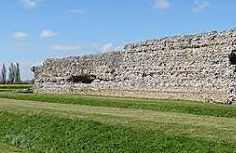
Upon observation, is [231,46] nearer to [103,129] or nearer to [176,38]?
[176,38]

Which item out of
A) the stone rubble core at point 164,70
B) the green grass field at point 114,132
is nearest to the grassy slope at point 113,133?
the green grass field at point 114,132

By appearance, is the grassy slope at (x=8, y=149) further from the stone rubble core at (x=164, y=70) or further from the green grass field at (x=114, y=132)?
the stone rubble core at (x=164, y=70)

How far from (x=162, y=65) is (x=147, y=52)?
1.69 m

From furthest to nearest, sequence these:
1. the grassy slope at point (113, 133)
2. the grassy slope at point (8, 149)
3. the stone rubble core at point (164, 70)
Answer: the stone rubble core at point (164, 70), the grassy slope at point (8, 149), the grassy slope at point (113, 133)

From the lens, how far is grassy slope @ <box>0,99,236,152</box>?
1130cm

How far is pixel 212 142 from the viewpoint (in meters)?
10.8

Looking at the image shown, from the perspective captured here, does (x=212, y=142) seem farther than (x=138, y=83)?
No

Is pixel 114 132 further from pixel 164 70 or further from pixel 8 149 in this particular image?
pixel 164 70

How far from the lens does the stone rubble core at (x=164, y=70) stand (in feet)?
79.2

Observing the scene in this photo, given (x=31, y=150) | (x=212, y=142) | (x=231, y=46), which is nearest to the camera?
(x=212, y=142)

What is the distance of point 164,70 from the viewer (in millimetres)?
27922

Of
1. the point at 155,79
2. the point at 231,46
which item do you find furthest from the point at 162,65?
the point at 231,46

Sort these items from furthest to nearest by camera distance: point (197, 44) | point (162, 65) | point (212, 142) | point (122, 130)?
1. point (162, 65)
2. point (197, 44)
3. point (122, 130)
4. point (212, 142)

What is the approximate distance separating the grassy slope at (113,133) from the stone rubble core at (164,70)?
370 inches
